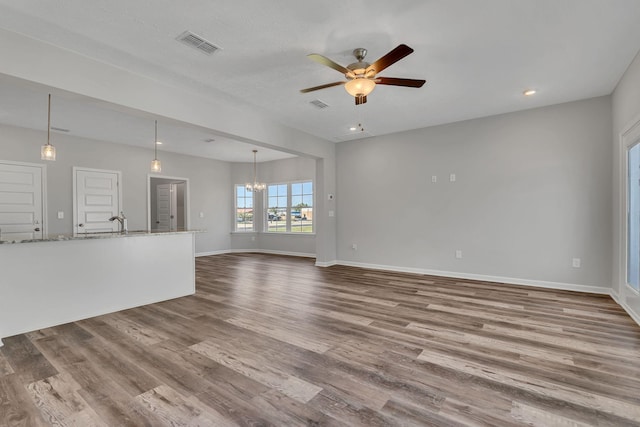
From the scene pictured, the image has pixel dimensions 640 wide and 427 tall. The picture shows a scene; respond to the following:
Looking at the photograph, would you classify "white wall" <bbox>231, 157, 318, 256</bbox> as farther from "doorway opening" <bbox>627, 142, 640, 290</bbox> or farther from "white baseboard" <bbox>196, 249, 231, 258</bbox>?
"doorway opening" <bbox>627, 142, 640, 290</bbox>

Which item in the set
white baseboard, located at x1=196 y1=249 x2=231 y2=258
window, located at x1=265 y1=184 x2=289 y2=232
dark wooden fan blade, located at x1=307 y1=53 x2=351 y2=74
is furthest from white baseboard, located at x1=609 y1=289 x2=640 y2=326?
white baseboard, located at x1=196 y1=249 x2=231 y2=258

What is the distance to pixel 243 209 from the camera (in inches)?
370

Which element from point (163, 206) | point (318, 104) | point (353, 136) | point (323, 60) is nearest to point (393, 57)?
point (323, 60)

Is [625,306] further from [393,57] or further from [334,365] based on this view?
[393,57]

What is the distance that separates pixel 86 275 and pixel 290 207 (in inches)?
219

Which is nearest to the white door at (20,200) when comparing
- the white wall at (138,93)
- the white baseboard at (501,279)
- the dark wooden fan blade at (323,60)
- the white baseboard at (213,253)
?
the white baseboard at (213,253)

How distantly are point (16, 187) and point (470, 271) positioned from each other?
823 cm

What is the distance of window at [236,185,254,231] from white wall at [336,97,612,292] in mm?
3801

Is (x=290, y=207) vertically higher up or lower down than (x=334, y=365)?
higher up

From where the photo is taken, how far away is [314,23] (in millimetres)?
2643

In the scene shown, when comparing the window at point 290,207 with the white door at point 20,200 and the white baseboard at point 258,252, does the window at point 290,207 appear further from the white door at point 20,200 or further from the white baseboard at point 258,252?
the white door at point 20,200

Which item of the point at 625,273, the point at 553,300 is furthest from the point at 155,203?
the point at 625,273

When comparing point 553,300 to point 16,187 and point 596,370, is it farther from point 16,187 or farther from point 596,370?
point 16,187

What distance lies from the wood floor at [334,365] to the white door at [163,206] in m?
5.52
